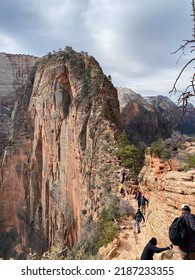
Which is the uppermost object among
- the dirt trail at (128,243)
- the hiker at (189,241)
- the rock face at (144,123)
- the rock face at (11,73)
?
the rock face at (11,73)

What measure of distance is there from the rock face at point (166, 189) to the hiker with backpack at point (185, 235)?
0.68 metres

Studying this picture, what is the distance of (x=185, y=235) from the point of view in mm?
6180

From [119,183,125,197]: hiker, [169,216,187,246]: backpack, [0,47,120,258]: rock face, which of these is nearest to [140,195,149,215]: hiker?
[119,183,125,197]: hiker

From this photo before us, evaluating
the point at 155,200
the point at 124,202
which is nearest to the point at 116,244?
the point at 155,200

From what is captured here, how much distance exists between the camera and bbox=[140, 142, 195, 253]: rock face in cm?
851

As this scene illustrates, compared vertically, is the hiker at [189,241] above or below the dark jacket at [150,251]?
above

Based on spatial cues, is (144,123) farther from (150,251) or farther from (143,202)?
(150,251)

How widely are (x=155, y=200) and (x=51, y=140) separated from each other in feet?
82.3

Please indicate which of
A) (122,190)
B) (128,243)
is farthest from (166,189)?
(122,190)

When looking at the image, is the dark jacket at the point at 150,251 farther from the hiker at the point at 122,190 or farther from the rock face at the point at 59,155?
A: the rock face at the point at 59,155

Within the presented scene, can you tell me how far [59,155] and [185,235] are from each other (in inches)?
1076

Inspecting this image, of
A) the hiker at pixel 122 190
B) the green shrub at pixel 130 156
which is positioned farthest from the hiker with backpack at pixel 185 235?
the green shrub at pixel 130 156

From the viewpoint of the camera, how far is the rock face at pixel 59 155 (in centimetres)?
2436

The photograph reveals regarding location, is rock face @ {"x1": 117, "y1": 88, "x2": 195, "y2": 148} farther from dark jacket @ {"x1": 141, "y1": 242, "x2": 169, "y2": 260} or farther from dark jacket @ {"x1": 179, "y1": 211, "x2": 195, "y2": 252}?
dark jacket @ {"x1": 179, "y1": 211, "x2": 195, "y2": 252}
